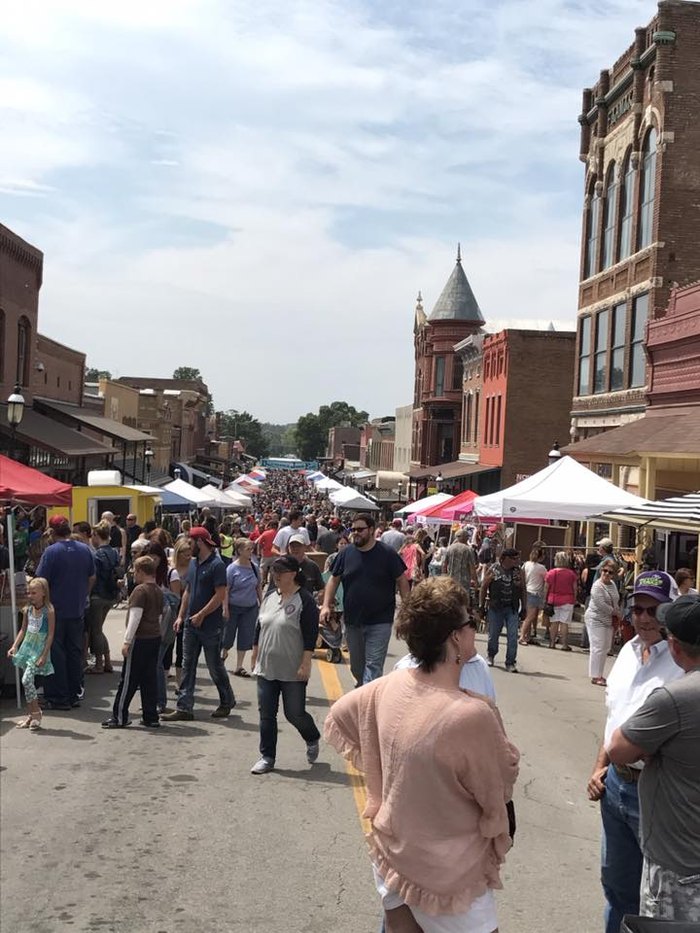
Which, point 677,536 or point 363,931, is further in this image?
point 677,536

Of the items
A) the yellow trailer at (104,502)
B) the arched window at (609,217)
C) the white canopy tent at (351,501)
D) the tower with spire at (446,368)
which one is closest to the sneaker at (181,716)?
the yellow trailer at (104,502)

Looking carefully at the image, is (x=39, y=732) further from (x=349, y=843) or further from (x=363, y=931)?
(x=363, y=931)

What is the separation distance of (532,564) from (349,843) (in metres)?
Result: 11.2

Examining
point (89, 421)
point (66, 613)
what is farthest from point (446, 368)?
point (66, 613)

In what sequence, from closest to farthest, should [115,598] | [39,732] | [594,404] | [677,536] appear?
[39,732] → [115,598] → [677,536] → [594,404]

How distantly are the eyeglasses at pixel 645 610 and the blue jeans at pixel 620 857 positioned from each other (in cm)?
69

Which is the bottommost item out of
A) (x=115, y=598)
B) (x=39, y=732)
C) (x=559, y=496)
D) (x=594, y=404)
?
(x=39, y=732)

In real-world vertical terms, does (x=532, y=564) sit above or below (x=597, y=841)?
above

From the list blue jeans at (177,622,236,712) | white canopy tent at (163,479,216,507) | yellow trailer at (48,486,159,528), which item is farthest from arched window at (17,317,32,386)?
blue jeans at (177,622,236,712)

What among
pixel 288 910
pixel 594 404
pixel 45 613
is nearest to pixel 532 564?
pixel 45 613

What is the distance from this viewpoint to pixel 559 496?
17281 millimetres

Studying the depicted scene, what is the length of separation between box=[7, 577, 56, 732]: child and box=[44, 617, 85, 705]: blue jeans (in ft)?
1.47

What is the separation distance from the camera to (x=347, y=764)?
823cm

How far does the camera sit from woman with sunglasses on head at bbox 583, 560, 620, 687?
523 inches
